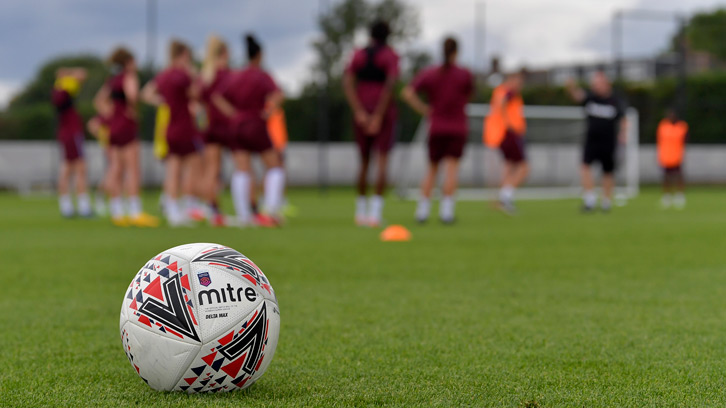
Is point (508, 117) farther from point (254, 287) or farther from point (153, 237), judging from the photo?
point (254, 287)

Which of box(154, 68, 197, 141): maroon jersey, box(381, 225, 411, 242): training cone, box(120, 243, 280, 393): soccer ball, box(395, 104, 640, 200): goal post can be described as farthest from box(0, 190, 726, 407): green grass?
box(395, 104, 640, 200): goal post

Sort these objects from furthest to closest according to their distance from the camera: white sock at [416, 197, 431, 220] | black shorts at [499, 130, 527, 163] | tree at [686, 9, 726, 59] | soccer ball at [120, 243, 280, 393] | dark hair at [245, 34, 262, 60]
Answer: tree at [686, 9, 726, 59] → black shorts at [499, 130, 527, 163] → white sock at [416, 197, 431, 220] → dark hair at [245, 34, 262, 60] → soccer ball at [120, 243, 280, 393]

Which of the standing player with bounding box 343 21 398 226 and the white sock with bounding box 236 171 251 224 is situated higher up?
the standing player with bounding box 343 21 398 226

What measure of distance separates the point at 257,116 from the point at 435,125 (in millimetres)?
2074

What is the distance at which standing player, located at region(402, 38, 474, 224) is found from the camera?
8.70 m

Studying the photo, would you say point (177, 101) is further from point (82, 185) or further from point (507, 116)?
point (507, 116)

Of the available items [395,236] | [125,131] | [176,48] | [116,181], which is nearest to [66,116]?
[116,181]

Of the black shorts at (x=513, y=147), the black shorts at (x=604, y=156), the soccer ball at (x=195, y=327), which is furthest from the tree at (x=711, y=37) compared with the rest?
the soccer ball at (x=195, y=327)

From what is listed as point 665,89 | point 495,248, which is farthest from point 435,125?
point 665,89

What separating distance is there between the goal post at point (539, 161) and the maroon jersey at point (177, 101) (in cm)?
986

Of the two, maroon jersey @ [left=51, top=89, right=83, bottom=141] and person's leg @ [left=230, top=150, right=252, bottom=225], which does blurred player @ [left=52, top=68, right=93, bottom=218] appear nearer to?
maroon jersey @ [left=51, top=89, right=83, bottom=141]

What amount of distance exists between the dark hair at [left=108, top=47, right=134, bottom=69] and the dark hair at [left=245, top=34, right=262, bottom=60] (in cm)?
163

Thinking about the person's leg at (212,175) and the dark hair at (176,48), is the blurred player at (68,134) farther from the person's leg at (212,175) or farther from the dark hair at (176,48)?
the dark hair at (176,48)

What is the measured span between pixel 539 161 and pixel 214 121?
53.1 feet
